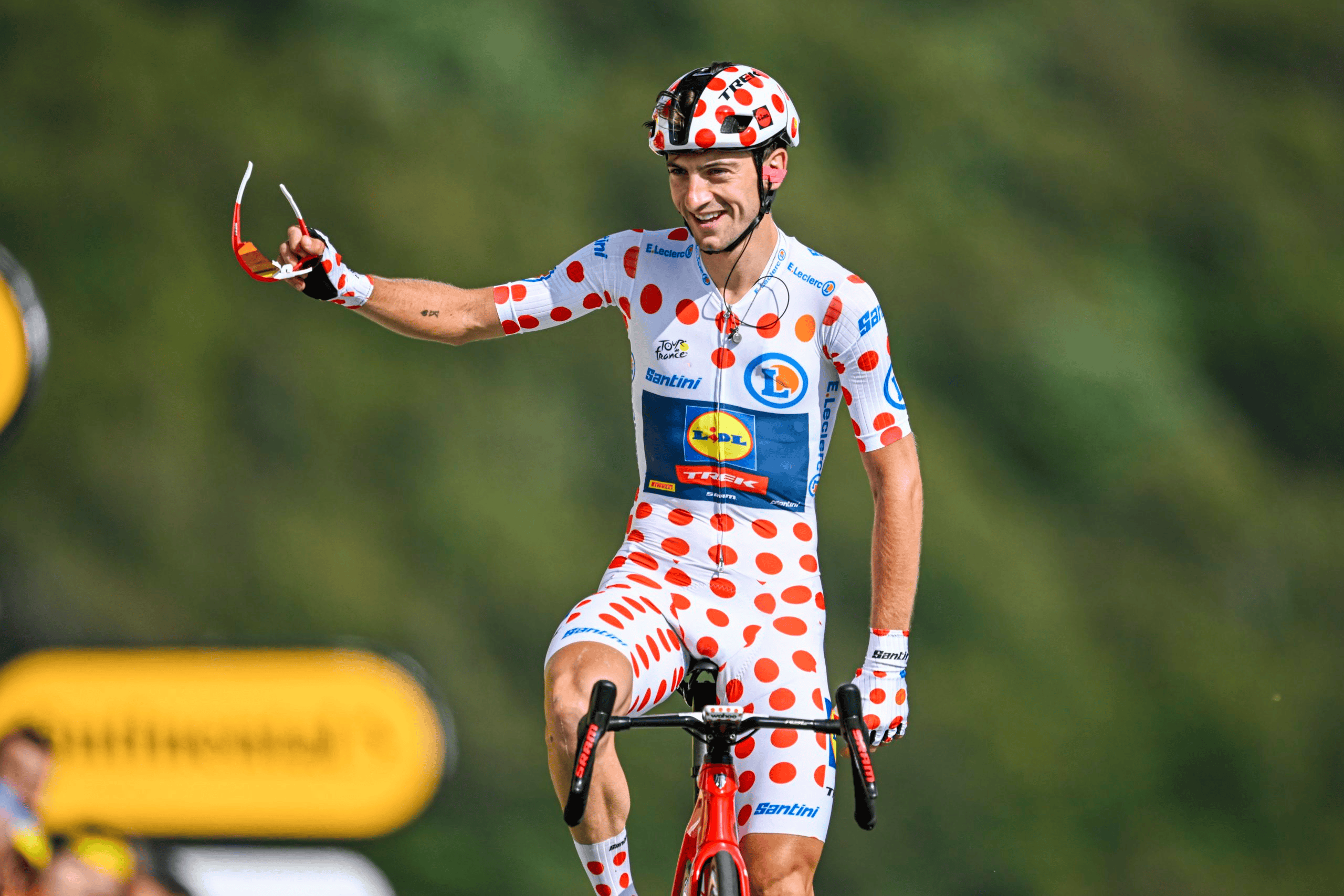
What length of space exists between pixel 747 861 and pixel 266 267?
1841 mm

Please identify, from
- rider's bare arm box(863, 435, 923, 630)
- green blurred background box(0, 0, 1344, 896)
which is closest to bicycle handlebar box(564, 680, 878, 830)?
rider's bare arm box(863, 435, 923, 630)

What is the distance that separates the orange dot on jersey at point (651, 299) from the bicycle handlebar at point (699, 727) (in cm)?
117

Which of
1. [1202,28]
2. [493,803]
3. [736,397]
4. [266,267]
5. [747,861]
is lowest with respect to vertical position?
[493,803]

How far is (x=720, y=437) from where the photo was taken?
11.5ft

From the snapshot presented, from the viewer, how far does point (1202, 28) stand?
649cm

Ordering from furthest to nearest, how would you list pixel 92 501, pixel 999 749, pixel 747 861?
pixel 92 501, pixel 999 749, pixel 747 861

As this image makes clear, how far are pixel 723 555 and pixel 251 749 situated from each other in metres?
3.71

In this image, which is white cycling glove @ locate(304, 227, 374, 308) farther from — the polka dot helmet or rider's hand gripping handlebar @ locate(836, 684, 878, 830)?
rider's hand gripping handlebar @ locate(836, 684, 878, 830)

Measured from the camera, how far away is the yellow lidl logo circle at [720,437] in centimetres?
352

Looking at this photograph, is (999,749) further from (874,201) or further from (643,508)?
(643,508)

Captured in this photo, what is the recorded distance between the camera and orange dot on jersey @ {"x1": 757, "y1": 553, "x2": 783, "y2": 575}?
354 cm

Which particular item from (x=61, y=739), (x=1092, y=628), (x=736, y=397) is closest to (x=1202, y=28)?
(x=1092, y=628)

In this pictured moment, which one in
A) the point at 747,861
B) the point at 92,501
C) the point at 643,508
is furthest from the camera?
the point at 92,501

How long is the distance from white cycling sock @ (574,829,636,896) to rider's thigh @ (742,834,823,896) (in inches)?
11.4
